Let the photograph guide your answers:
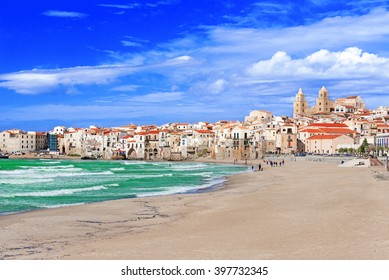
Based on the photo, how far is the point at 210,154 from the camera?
9650cm

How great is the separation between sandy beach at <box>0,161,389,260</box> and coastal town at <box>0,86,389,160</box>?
166 ft

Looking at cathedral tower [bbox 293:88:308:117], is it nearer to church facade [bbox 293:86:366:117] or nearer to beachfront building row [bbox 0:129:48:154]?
church facade [bbox 293:86:366:117]

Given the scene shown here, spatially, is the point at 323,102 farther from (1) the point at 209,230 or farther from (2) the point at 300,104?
(1) the point at 209,230

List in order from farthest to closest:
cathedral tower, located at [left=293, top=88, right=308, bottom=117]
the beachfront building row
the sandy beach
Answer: cathedral tower, located at [left=293, top=88, right=308, bottom=117] → the beachfront building row → the sandy beach

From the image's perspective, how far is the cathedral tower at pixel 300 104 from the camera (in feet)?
464

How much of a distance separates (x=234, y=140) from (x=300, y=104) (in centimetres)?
5432

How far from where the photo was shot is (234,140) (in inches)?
3656

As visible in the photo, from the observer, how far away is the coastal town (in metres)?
85.9

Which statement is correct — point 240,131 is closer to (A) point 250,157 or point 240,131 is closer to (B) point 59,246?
(A) point 250,157

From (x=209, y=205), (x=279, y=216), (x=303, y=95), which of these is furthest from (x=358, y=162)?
(x=303, y=95)

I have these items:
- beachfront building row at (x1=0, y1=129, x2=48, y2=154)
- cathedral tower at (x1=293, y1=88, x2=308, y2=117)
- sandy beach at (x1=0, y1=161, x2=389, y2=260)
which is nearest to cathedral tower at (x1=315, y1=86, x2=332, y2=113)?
cathedral tower at (x1=293, y1=88, x2=308, y2=117)

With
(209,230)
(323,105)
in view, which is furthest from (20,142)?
(209,230)

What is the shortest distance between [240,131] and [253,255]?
85731 millimetres

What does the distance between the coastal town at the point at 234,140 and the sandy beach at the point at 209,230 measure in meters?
50.5
